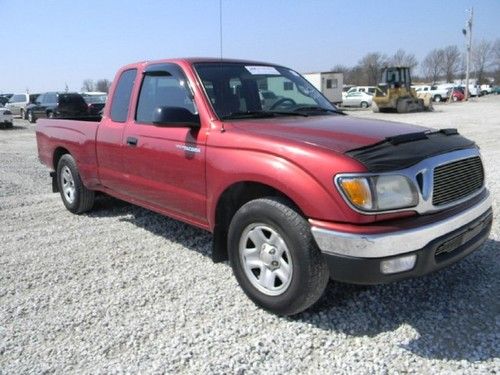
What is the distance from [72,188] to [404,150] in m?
4.57

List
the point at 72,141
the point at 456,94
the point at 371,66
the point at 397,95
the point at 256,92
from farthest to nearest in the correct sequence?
the point at 371,66
the point at 456,94
the point at 397,95
the point at 72,141
the point at 256,92

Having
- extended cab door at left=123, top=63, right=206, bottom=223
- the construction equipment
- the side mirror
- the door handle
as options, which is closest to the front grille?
extended cab door at left=123, top=63, right=206, bottom=223

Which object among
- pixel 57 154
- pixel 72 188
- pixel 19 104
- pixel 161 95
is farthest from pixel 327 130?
pixel 19 104

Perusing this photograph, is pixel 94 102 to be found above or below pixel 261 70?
below

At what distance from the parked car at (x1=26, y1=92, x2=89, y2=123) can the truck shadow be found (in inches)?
758

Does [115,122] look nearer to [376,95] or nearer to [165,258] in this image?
[165,258]

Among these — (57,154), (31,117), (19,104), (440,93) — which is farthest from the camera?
(440,93)

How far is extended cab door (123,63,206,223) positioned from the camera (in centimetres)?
389

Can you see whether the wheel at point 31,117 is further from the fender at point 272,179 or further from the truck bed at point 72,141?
the fender at point 272,179

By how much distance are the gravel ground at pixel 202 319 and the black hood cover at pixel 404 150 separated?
1.12m

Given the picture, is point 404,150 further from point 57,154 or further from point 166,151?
point 57,154

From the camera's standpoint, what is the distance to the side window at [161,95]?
4188mm

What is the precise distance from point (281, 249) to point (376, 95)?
1128 inches

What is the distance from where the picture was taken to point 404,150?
10.1 ft
